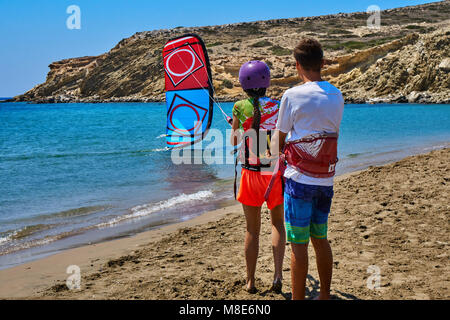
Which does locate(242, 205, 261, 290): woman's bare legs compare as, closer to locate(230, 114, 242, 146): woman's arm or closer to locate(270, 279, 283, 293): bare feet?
locate(270, 279, 283, 293): bare feet

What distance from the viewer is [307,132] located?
271 cm

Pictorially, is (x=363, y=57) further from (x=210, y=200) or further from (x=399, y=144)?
(x=210, y=200)

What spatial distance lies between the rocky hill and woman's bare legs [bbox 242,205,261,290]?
42.7 meters

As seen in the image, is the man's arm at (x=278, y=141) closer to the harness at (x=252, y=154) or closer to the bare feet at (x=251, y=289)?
the harness at (x=252, y=154)

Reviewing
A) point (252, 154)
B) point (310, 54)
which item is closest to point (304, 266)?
point (252, 154)

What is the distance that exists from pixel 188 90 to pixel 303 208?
352cm

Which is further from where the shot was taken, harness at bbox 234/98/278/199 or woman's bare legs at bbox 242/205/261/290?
woman's bare legs at bbox 242/205/261/290

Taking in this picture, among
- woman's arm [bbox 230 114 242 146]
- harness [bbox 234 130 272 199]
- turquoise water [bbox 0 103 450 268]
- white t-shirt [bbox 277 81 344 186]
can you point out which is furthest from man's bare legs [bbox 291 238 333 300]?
turquoise water [bbox 0 103 450 268]

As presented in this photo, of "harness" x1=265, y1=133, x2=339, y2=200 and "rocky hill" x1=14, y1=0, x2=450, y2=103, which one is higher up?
"rocky hill" x1=14, y1=0, x2=450, y2=103

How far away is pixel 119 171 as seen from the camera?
41.6ft

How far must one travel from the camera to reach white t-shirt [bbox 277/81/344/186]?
2641 millimetres

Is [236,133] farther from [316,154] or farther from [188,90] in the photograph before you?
[188,90]

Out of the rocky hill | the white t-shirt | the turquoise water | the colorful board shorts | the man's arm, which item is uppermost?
the rocky hill
